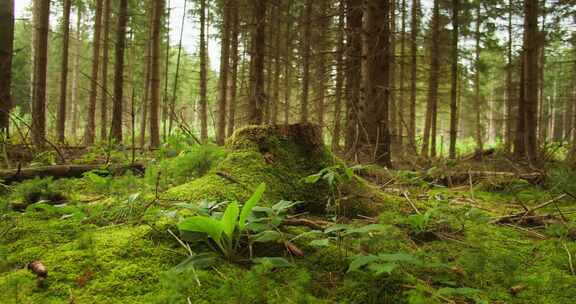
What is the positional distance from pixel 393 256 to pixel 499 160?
6779 mm

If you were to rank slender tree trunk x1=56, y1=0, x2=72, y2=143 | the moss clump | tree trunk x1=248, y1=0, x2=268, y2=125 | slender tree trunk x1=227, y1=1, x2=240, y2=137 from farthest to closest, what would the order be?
slender tree trunk x1=56, y1=0, x2=72, y2=143 < slender tree trunk x1=227, y1=1, x2=240, y2=137 < tree trunk x1=248, y1=0, x2=268, y2=125 < the moss clump

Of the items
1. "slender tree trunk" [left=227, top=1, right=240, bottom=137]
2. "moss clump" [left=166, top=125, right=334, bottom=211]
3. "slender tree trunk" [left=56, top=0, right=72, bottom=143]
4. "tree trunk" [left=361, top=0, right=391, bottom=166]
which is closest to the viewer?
"moss clump" [left=166, top=125, right=334, bottom=211]

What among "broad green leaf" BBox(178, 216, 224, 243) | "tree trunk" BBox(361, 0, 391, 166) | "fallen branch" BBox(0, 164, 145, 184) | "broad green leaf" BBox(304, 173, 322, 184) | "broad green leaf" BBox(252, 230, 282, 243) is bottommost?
"broad green leaf" BBox(252, 230, 282, 243)

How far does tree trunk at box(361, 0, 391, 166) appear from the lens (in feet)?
20.6

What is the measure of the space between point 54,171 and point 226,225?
11.7ft

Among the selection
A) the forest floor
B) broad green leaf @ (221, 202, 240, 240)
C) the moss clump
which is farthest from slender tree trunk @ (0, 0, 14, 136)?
broad green leaf @ (221, 202, 240, 240)

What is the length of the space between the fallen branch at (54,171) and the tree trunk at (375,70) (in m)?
3.91

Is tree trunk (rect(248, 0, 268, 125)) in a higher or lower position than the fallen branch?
higher

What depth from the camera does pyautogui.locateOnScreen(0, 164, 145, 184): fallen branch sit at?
3.61 metres

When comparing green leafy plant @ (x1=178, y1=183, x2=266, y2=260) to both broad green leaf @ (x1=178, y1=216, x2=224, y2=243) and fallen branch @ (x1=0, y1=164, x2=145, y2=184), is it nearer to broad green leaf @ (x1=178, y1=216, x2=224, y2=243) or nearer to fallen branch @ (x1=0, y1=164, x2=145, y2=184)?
broad green leaf @ (x1=178, y1=216, x2=224, y2=243)

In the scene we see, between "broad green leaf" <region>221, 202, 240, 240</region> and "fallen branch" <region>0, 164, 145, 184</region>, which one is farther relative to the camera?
"fallen branch" <region>0, 164, 145, 184</region>

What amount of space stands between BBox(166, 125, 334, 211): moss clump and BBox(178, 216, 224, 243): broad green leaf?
2.15 feet

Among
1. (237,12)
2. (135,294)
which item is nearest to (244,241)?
(135,294)

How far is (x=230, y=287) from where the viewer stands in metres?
1.45
